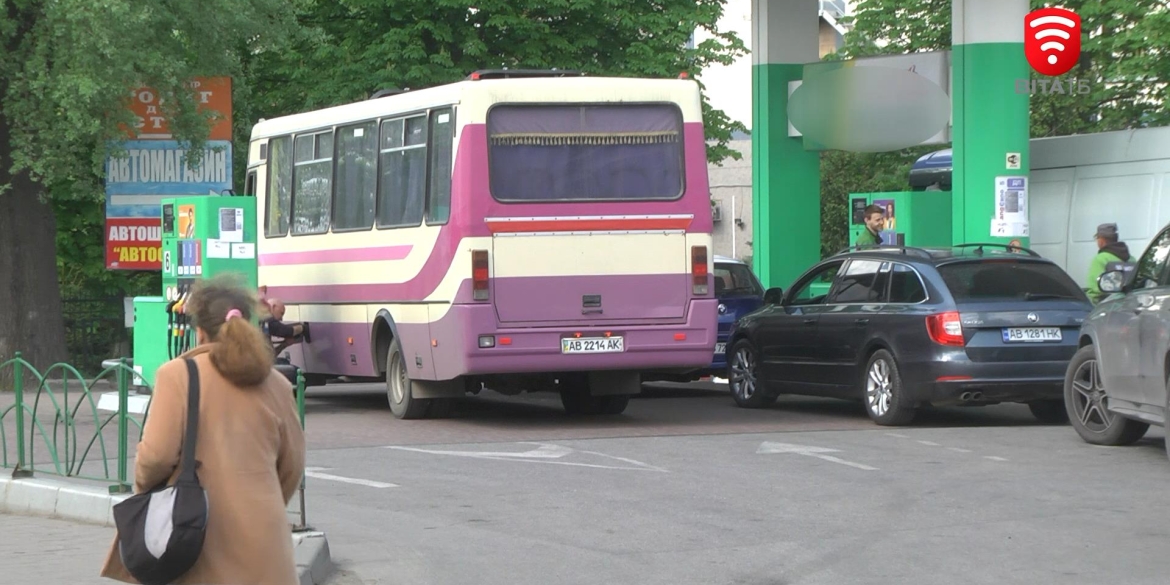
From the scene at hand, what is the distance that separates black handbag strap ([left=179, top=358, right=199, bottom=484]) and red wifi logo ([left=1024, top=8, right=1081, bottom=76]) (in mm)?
17616

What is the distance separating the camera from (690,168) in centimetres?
1678

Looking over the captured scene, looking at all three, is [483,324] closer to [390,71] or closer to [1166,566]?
[1166,566]

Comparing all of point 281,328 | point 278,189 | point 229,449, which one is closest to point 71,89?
point 278,189

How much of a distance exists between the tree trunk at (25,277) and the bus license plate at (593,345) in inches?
401

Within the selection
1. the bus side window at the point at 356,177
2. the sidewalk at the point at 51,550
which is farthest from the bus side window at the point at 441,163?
the sidewalk at the point at 51,550

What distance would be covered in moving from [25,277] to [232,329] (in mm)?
19713

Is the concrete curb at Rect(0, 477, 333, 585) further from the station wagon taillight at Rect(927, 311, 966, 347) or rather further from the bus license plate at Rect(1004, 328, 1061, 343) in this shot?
the bus license plate at Rect(1004, 328, 1061, 343)

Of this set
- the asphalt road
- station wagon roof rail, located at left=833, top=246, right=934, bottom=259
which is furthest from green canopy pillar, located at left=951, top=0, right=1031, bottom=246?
the asphalt road

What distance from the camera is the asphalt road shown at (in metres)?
9.16

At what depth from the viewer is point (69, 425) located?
11.2 metres

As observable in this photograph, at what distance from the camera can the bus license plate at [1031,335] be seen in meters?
15.6

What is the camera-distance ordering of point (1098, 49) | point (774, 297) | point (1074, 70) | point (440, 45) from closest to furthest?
point (774, 297) → point (1098, 49) → point (440, 45) → point (1074, 70)

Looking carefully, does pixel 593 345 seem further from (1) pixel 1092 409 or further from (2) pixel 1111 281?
(2) pixel 1111 281

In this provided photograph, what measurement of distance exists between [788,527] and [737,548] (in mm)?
829
